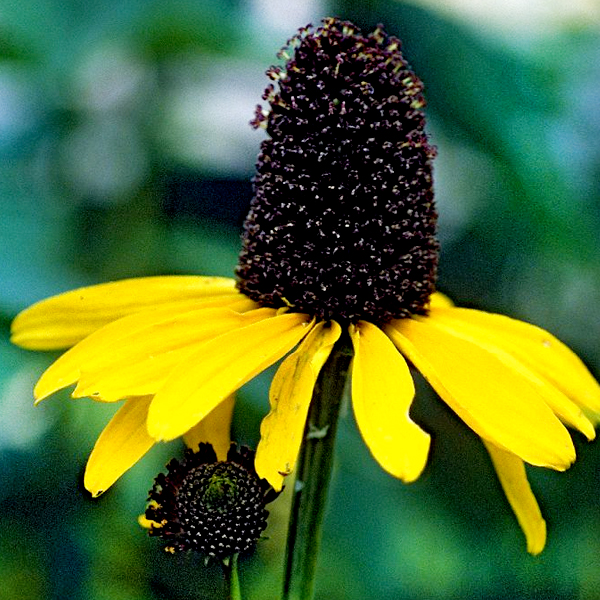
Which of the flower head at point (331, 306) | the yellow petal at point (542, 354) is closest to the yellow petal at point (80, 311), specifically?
the flower head at point (331, 306)

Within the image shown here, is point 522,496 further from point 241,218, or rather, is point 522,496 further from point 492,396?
point 241,218

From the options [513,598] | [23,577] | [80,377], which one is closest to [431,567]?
[513,598]

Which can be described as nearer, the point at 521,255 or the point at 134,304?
the point at 134,304

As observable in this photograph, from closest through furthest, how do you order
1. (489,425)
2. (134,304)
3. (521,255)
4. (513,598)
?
(489,425), (134,304), (513,598), (521,255)

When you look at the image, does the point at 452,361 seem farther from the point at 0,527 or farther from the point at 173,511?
the point at 0,527

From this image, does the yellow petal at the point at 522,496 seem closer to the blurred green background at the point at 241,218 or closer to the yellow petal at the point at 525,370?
the yellow petal at the point at 525,370

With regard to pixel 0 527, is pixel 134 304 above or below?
above
